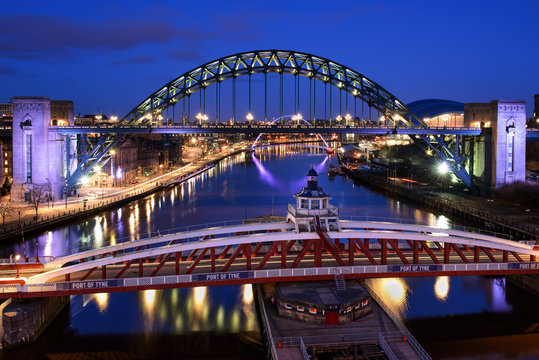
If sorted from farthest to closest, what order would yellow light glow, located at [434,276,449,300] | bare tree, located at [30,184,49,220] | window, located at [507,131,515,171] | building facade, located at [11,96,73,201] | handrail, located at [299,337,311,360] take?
window, located at [507,131,515,171]
building facade, located at [11,96,73,201]
bare tree, located at [30,184,49,220]
yellow light glow, located at [434,276,449,300]
handrail, located at [299,337,311,360]

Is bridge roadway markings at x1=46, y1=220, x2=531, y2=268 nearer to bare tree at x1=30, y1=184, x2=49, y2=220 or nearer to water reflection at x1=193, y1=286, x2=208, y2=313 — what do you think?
water reflection at x1=193, y1=286, x2=208, y2=313

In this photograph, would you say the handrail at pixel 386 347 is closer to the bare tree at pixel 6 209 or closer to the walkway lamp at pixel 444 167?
the bare tree at pixel 6 209

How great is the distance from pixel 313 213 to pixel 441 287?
7.48 meters

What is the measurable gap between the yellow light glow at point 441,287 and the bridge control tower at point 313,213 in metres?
6.15

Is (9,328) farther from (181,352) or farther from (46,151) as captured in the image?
(46,151)

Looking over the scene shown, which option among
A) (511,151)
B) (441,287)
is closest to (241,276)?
(441,287)

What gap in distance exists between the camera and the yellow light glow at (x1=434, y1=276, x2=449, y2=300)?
22.2 m

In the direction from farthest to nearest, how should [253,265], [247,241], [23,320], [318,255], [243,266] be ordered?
[253,265] → [243,266] → [318,255] → [247,241] → [23,320]

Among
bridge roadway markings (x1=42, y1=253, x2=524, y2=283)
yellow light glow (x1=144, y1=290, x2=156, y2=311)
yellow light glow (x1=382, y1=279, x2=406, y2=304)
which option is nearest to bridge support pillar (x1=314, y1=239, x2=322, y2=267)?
bridge roadway markings (x1=42, y1=253, x2=524, y2=283)

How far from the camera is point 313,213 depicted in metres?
19.9

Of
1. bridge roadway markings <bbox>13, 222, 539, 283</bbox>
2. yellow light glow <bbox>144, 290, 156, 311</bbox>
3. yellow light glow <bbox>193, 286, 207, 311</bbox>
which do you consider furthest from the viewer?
yellow light glow <bbox>193, 286, 207, 311</bbox>

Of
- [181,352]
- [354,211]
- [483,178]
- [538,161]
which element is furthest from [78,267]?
[538,161]

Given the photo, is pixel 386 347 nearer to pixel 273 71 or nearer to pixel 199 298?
pixel 199 298

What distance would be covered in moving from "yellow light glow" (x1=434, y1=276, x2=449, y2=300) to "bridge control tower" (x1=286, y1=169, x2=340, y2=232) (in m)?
6.15
